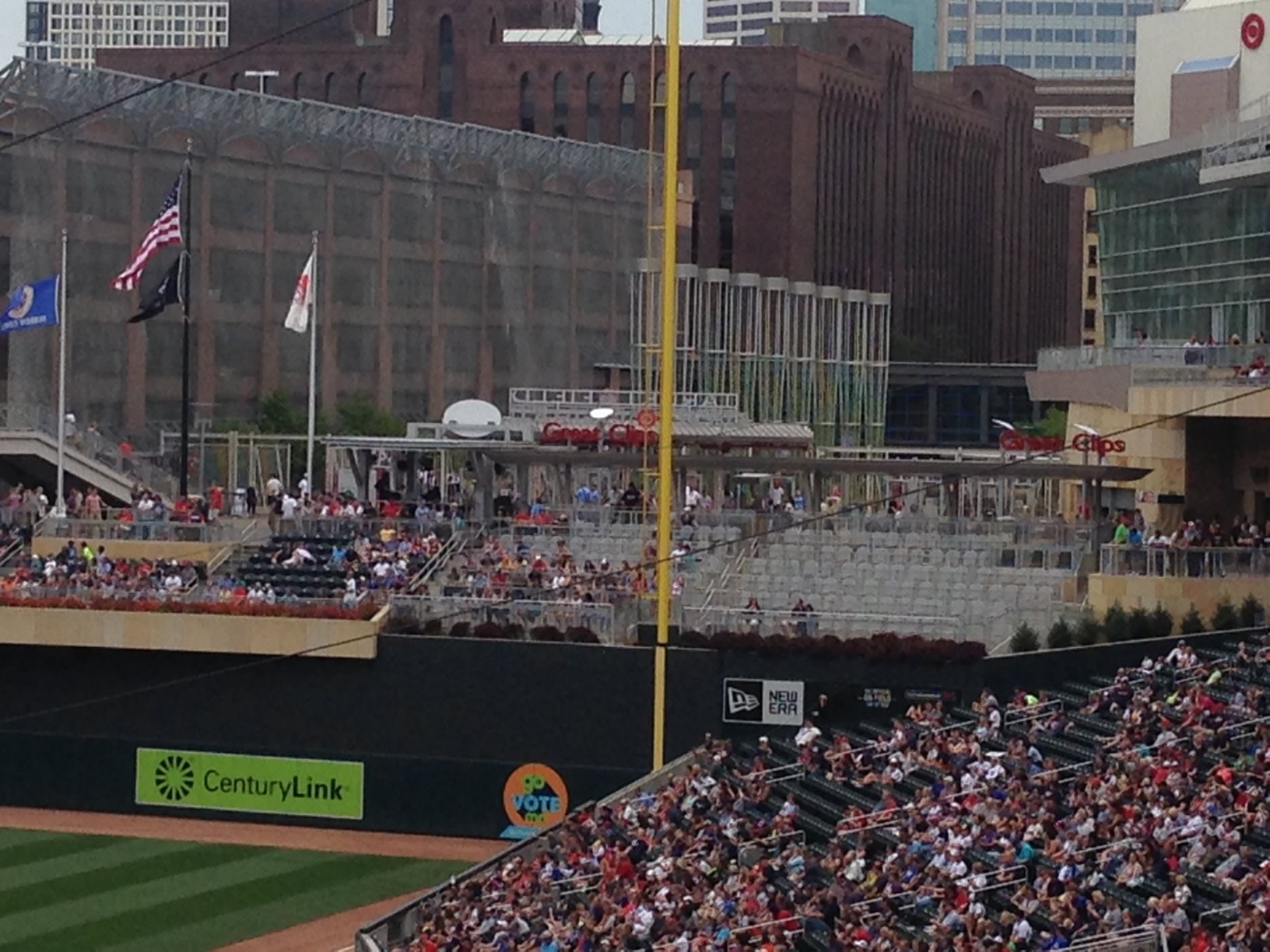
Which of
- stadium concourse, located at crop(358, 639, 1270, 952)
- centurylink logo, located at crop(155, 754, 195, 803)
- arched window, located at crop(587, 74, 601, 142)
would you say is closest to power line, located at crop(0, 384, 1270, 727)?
centurylink logo, located at crop(155, 754, 195, 803)

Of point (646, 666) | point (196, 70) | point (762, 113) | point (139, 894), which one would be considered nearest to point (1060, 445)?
point (646, 666)

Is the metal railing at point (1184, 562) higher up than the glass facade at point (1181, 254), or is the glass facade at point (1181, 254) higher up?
the glass facade at point (1181, 254)

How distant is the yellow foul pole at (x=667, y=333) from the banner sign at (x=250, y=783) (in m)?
7.34

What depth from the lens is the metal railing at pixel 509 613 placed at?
39812mm

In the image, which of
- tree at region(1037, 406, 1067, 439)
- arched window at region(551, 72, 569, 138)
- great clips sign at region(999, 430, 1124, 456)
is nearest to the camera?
great clips sign at region(999, 430, 1124, 456)

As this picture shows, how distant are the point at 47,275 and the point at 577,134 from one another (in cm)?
5511

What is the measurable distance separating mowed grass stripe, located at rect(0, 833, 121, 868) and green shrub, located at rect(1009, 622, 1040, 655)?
1356 centimetres

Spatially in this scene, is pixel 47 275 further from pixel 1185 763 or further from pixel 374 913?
pixel 1185 763

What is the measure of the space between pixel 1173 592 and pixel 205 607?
14720 mm

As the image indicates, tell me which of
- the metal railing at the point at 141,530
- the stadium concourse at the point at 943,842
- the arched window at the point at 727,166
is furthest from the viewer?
the arched window at the point at 727,166

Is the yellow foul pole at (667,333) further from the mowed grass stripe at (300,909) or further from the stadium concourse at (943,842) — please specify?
the mowed grass stripe at (300,909)

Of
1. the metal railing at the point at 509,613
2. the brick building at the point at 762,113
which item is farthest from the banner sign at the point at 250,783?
the brick building at the point at 762,113

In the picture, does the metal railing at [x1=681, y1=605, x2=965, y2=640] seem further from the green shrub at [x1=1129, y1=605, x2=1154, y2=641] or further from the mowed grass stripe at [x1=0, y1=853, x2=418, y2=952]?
the mowed grass stripe at [x1=0, y1=853, x2=418, y2=952]

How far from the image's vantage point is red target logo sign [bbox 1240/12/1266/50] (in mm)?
51219
